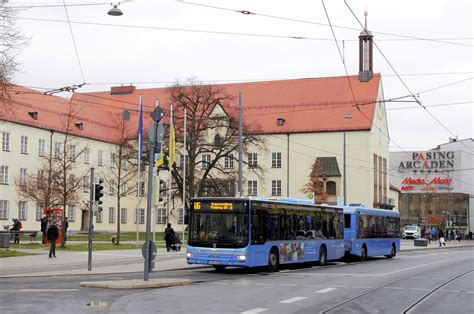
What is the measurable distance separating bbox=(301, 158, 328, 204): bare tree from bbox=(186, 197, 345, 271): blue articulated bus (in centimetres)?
4065

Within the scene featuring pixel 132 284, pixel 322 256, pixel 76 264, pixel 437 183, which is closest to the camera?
pixel 132 284

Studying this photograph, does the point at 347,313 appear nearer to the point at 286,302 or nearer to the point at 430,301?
the point at 286,302

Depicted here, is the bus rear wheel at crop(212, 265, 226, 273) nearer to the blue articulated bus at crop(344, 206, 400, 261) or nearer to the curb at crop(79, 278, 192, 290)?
the curb at crop(79, 278, 192, 290)

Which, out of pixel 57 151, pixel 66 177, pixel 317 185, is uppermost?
pixel 57 151

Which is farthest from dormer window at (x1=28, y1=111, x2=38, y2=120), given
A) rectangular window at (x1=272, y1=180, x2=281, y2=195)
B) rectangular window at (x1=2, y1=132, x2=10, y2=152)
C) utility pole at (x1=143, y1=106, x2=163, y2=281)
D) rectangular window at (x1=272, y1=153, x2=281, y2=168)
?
utility pole at (x1=143, y1=106, x2=163, y2=281)

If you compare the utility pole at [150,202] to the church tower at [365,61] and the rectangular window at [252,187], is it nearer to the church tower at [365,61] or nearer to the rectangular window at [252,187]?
the rectangular window at [252,187]

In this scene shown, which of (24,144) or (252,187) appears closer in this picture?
(24,144)

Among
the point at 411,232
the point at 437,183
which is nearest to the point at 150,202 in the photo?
the point at 411,232

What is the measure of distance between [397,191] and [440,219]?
697 centimetres

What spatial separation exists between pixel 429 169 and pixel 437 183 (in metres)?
2.47

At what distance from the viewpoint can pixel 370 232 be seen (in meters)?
37.8

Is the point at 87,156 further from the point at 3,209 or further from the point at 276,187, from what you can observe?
the point at 276,187

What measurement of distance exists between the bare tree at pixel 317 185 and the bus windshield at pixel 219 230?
43.9 meters

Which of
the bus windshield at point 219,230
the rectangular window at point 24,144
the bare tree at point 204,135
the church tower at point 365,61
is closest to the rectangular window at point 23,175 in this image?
the rectangular window at point 24,144
